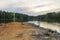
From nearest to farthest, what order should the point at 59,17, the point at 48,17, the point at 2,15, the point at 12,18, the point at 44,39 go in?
the point at 44,39 < the point at 2,15 < the point at 12,18 < the point at 59,17 < the point at 48,17

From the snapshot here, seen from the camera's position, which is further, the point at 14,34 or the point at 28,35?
the point at 14,34

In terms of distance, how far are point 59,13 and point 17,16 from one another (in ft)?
109

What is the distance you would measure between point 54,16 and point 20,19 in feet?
107

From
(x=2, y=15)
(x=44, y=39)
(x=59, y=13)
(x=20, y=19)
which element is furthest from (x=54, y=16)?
(x=44, y=39)

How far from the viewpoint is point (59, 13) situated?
3642 inches

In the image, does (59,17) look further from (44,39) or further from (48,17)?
(44,39)

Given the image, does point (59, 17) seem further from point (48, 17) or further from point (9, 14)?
point (9, 14)

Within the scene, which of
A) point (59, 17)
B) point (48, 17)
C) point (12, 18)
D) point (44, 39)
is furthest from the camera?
point (48, 17)

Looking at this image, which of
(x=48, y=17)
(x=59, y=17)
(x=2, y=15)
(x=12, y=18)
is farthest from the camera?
(x=48, y=17)

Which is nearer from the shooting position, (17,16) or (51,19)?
(17,16)

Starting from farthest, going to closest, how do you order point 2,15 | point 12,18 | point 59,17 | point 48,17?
point 48,17
point 59,17
point 12,18
point 2,15

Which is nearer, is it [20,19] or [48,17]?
[20,19]

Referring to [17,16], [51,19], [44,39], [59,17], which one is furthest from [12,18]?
[44,39]

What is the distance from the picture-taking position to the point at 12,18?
6638cm
